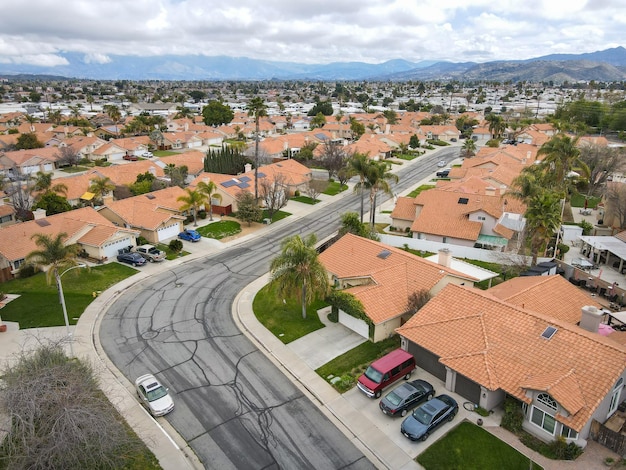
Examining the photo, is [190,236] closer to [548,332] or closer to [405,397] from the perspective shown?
[405,397]

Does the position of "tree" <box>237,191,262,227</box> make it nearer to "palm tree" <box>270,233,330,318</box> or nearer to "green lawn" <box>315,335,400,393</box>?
"palm tree" <box>270,233,330,318</box>

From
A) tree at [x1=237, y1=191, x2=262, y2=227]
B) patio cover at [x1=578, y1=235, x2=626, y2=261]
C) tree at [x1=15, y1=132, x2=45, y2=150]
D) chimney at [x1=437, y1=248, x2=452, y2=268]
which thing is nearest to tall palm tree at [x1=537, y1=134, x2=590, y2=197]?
patio cover at [x1=578, y1=235, x2=626, y2=261]

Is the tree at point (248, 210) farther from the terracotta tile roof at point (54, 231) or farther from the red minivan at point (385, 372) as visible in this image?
the red minivan at point (385, 372)

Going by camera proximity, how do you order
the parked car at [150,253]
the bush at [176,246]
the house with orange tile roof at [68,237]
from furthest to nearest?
the bush at [176,246], the parked car at [150,253], the house with orange tile roof at [68,237]

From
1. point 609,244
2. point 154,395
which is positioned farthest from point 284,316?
point 609,244

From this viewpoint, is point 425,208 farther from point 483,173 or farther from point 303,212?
point 483,173

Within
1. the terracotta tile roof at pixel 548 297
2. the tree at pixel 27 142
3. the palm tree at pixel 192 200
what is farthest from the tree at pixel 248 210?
the tree at pixel 27 142

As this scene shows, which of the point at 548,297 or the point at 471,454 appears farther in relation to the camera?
the point at 548,297
